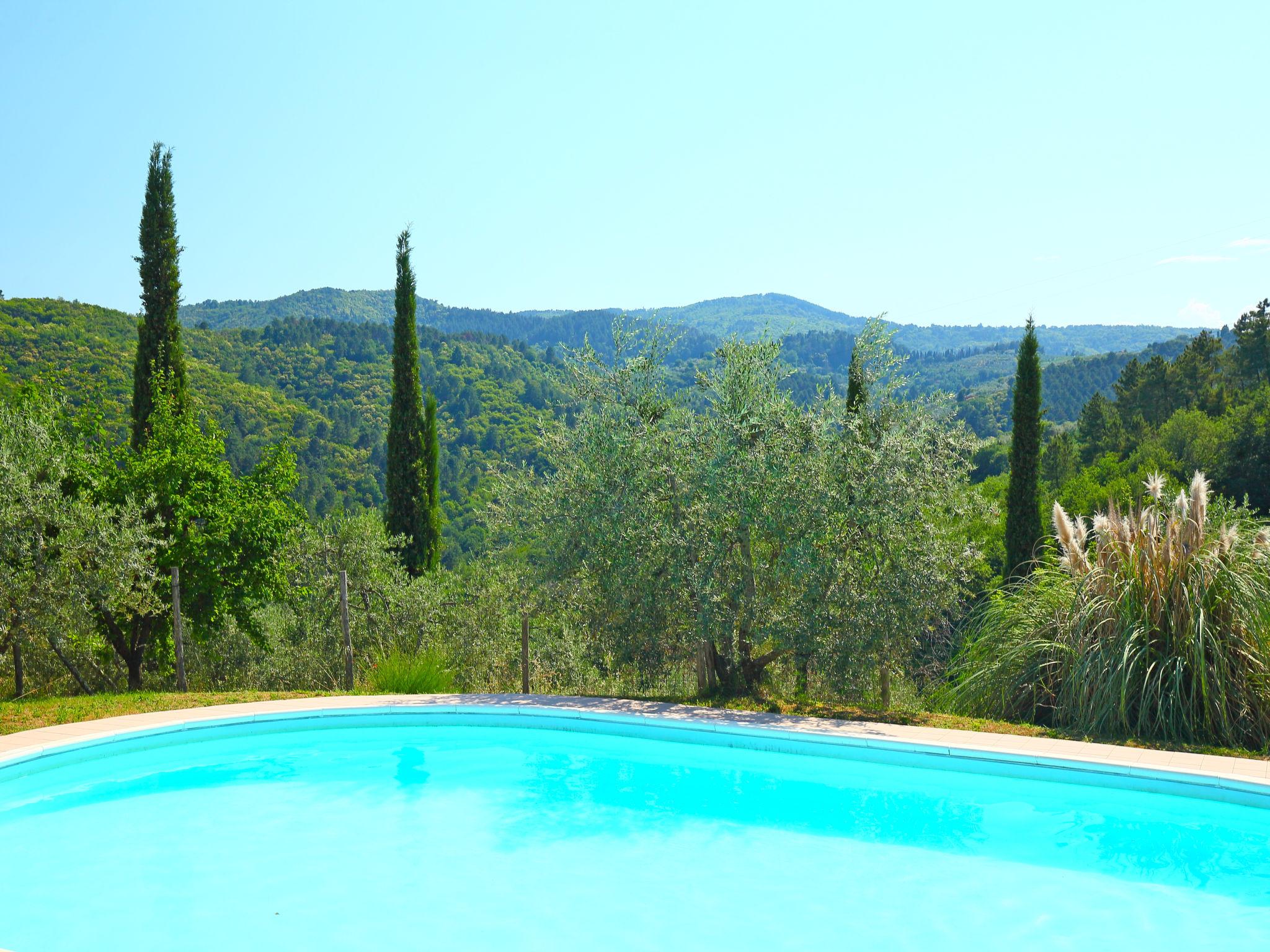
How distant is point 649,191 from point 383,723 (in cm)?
1089

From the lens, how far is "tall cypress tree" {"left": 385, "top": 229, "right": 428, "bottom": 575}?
622 inches

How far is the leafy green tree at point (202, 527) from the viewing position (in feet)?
35.8

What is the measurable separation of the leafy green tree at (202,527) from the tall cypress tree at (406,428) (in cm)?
363

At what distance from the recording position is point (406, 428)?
639 inches

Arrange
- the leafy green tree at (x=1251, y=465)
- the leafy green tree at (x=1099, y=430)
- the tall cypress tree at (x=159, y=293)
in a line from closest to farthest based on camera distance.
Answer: the tall cypress tree at (x=159, y=293) → the leafy green tree at (x=1251, y=465) → the leafy green tree at (x=1099, y=430)

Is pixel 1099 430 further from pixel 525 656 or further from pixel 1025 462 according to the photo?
pixel 525 656

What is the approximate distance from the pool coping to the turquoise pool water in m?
0.13

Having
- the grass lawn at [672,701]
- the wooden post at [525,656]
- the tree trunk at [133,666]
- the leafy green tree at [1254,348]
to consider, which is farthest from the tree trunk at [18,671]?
the leafy green tree at [1254,348]

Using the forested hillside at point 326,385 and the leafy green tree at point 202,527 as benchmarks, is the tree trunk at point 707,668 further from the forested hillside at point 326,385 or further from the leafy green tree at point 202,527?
the forested hillside at point 326,385

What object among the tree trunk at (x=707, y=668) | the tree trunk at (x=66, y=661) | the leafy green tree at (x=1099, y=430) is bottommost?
the tree trunk at (x=66, y=661)

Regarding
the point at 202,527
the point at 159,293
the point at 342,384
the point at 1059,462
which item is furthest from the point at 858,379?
the point at 342,384

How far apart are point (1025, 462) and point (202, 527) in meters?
14.8

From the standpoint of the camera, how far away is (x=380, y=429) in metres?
56.0

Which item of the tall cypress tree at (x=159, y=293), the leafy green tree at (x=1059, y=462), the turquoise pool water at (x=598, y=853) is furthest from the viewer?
the leafy green tree at (x=1059, y=462)
